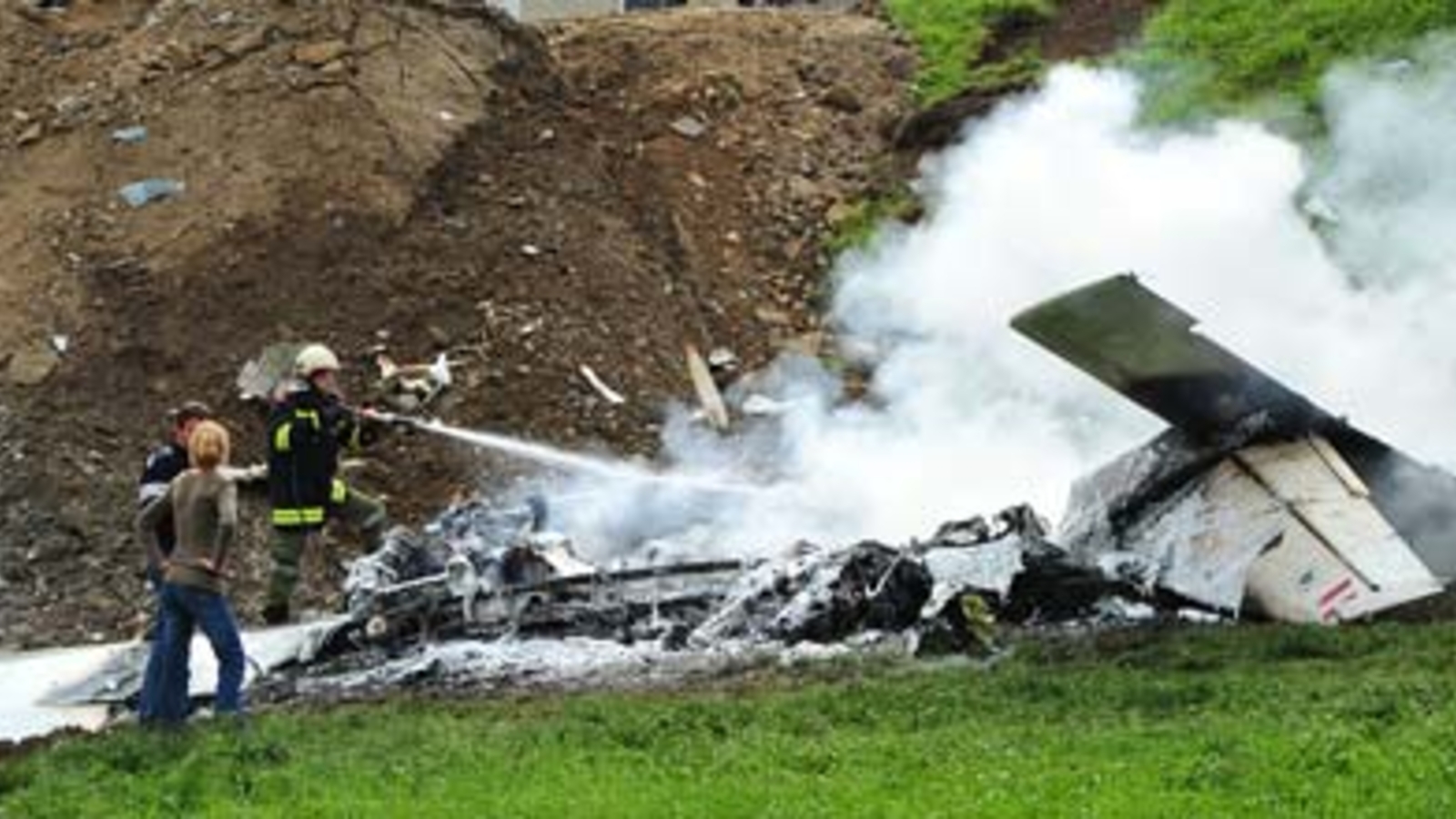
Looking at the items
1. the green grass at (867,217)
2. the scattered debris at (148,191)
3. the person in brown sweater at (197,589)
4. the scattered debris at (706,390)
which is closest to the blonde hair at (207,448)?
the person in brown sweater at (197,589)

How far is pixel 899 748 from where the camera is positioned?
31.1 ft

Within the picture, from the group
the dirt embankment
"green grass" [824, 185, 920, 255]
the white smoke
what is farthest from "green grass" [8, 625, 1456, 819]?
"green grass" [824, 185, 920, 255]

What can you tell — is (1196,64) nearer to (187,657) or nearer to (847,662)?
(847,662)

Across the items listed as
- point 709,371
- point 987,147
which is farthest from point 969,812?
point 987,147

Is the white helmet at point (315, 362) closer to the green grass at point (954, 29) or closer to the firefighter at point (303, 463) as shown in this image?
the firefighter at point (303, 463)

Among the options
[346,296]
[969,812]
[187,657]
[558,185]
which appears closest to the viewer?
[969,812]

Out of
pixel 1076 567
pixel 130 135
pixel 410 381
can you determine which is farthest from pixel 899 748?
pixel 130 135

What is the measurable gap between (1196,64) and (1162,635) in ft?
39.7

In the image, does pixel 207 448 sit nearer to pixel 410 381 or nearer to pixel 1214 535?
pixel 1214 535

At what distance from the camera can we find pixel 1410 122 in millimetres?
Answer: 19812

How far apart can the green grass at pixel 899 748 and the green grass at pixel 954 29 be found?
44.3 ft

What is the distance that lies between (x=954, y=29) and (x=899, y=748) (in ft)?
57.8

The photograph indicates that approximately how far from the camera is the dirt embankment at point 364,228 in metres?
17.3

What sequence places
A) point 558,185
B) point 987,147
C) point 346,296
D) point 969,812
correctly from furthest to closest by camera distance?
point 987,147 < point 558,185 < point 346,296 < point 969,812
